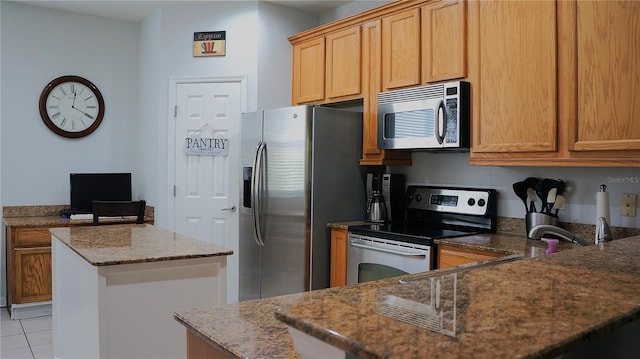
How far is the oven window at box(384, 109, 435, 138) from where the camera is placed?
3201 millimetres

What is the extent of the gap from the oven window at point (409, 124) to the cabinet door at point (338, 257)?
29.1 inches

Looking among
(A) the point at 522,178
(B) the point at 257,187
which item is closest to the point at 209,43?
(B) the point at 257,187

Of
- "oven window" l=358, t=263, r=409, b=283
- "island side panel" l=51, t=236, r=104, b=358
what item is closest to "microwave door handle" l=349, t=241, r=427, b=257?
"oven window" l=358, t=263, r=409, b=283

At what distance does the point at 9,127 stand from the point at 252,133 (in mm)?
2315

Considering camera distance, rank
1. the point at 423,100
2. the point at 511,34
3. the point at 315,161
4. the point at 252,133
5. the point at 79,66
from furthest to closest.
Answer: the point at 79,66, the point at 252,133, the point at 315,161, the point at 423,100, the point at 511,34

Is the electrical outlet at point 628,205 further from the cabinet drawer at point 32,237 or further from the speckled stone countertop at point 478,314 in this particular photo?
the cabinet drawer at point 32,237

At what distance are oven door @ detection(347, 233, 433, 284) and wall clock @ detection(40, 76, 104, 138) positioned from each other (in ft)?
9.68

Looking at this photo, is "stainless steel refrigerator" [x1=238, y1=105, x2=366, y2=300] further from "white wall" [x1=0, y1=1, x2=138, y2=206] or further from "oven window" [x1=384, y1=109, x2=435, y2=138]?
"white wall" [x1=0, y1=1, x2=138, y2=206]

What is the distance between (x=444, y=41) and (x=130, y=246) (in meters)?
2.15

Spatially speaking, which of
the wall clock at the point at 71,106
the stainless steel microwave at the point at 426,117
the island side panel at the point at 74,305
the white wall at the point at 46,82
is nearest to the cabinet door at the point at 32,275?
the white wall at the point at 46,82

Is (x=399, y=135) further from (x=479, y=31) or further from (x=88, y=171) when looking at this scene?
(x=88, y=171)

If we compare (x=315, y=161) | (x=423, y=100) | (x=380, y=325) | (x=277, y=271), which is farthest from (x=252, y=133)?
(x=380, y=325)

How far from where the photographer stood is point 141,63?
16.5ft

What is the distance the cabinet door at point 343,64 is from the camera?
379cm
